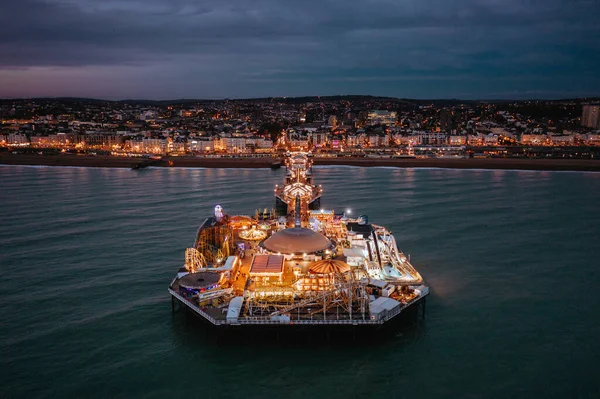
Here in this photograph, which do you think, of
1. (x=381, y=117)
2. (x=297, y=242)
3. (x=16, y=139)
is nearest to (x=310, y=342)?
(x=297, y=242)

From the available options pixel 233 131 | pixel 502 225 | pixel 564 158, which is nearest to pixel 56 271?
pixel 502 225

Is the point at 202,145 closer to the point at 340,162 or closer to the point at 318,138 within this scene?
the point at 318,138

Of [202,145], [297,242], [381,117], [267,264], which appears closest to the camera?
[267,264]

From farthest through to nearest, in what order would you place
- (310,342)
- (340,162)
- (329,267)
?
1. (340,162)
2. (329,267)
3. (310,342)

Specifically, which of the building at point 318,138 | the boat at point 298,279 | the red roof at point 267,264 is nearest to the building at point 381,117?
the building at point 318,138

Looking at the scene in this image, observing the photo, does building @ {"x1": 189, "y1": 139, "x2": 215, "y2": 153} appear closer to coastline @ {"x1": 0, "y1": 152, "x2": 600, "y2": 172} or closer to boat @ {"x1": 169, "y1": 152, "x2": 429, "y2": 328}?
coastline @ {"x1": 0, "y1": 152, "x2": 600, "y2": 172}

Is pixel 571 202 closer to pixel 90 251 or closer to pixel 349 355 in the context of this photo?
pixel 349 355

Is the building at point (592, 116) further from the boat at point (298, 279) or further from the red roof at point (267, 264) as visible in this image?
the red roof at point (267, 264)
